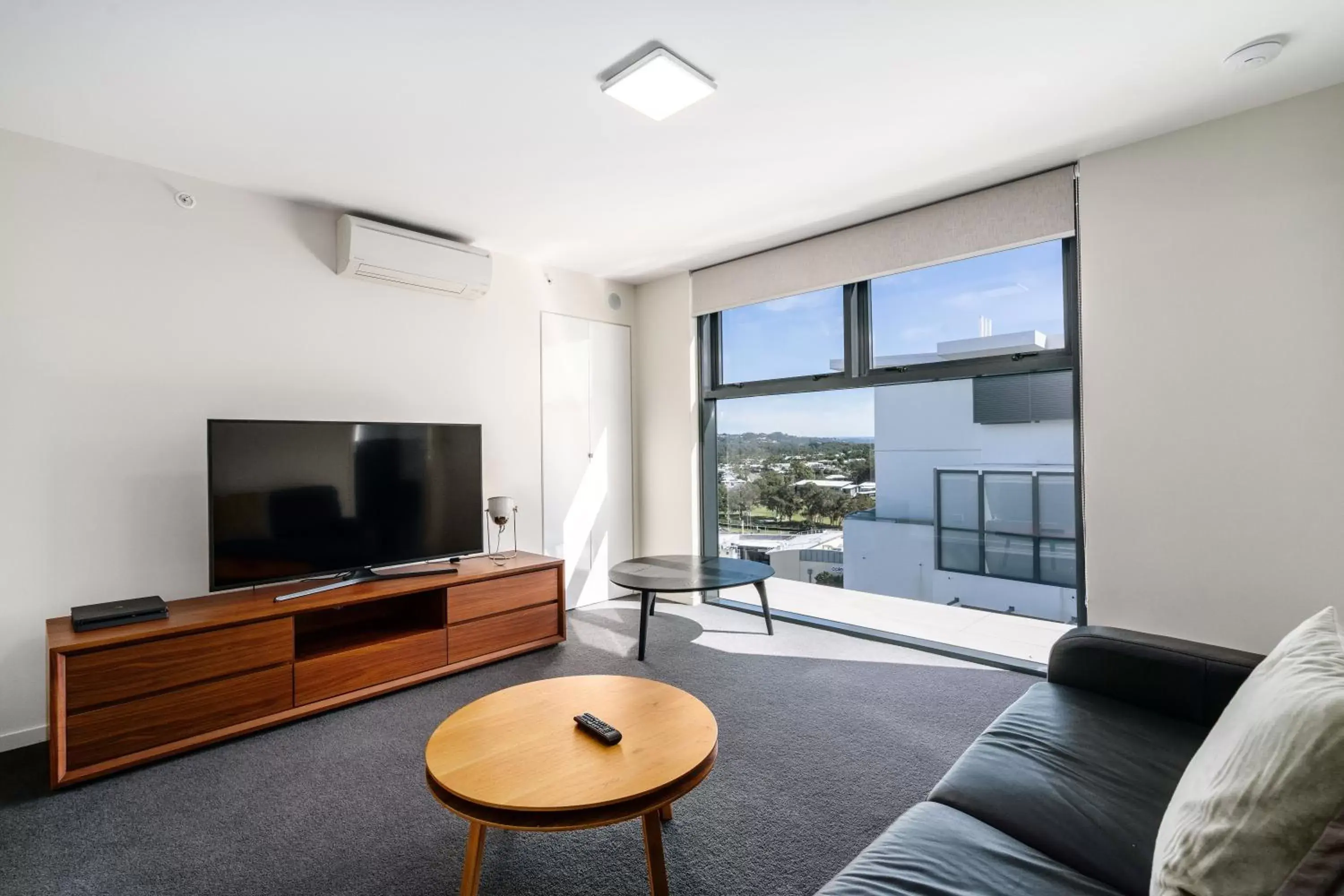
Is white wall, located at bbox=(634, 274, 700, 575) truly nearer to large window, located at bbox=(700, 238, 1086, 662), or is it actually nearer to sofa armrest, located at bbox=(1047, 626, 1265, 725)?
large window, located at bbox=(700, 238, 1086, 662)

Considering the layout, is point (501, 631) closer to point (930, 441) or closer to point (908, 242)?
point (930, 441)

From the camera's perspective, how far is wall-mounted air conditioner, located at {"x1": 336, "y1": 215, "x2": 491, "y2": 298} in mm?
3328

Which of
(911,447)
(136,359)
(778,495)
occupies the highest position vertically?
(136,359)

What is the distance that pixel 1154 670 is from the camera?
5.75 feet

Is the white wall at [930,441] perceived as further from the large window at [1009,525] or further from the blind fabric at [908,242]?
the blind fabric at [908,242]

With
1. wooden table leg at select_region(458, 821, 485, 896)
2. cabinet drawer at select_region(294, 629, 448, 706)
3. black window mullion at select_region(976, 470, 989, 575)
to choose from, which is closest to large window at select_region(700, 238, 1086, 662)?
black window mullion at select_region(976, 470, 989, 575)

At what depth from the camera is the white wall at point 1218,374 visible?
235 centimetres

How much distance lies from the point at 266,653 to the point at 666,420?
3.02m

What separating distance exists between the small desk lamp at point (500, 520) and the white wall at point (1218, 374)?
10.2 ft

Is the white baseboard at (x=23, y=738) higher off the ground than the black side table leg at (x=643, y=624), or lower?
lower

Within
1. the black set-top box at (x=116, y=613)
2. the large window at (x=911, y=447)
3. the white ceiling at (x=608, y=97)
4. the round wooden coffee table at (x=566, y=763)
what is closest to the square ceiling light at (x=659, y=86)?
the white ceiling at (x=608, y=97)

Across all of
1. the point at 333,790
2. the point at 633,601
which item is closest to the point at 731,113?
the point at 333,790

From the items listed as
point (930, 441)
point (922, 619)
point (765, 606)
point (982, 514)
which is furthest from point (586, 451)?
point (982, 514)

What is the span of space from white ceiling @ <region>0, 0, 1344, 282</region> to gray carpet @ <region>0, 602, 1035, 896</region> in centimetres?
250
